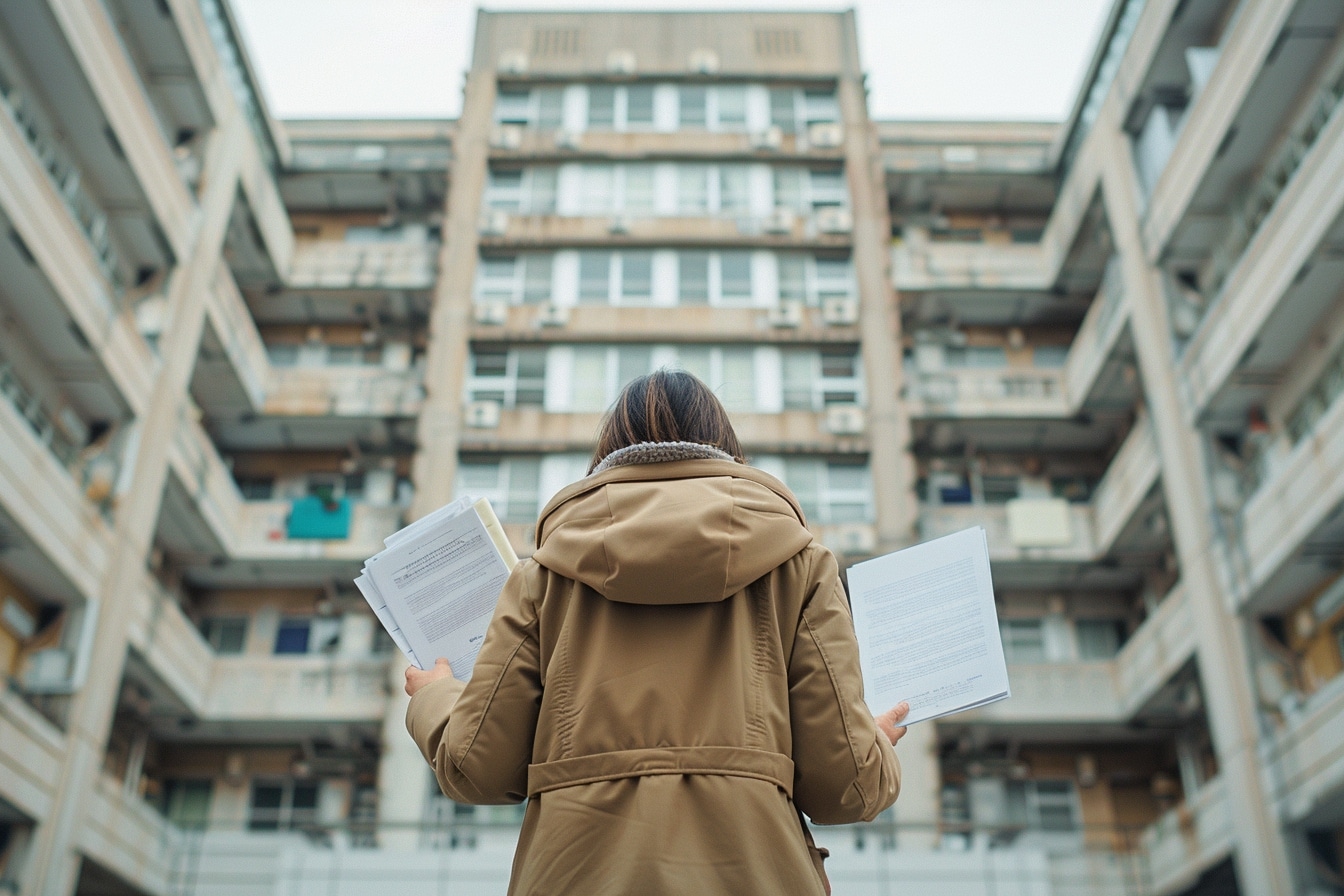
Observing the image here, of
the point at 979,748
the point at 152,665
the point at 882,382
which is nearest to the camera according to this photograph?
the point at 152,665

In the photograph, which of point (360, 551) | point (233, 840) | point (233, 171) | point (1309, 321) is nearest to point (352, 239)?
point (233, 171)

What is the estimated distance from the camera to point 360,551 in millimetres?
23875

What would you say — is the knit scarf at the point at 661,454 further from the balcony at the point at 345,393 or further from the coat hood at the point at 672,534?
the balcony at the point at 345,393

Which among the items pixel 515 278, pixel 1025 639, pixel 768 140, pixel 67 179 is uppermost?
pixel 768 140

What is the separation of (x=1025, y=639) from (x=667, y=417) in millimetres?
22899

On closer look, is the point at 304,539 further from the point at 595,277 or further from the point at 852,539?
the point at 852,539

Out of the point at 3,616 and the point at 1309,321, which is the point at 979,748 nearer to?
the point at 1309,321


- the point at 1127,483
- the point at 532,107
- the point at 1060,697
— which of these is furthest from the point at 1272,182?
the point at 532,107

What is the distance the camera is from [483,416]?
24.9m

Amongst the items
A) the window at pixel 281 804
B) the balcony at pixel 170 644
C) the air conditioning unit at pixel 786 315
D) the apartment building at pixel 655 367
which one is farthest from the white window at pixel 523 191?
the window at pixel 281 804

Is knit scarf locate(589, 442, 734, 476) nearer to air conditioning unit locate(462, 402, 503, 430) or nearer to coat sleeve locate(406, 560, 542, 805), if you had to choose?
coat sleeve locate(406, 560, 542, 805)

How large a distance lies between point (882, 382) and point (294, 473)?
12132mm

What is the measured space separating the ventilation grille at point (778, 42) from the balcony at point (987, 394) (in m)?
8.94

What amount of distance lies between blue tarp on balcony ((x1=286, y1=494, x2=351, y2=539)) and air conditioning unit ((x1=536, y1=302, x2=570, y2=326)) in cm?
537
